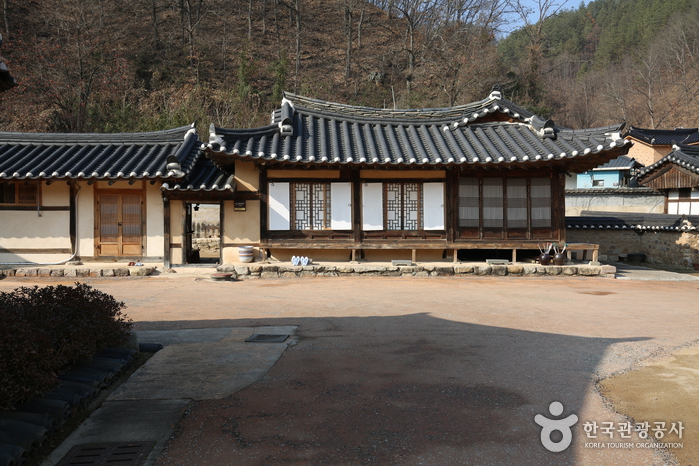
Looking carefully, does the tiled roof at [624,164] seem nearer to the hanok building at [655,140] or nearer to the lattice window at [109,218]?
the hanok building at [655,140]

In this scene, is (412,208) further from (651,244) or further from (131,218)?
(651,244)

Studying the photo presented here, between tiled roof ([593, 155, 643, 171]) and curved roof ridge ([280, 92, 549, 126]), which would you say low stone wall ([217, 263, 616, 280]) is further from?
tiled roof ([593, 155, 643, 171])

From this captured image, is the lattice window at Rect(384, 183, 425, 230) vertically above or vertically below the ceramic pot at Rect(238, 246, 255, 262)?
above

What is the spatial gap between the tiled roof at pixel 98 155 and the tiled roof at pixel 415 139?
1.80 metres

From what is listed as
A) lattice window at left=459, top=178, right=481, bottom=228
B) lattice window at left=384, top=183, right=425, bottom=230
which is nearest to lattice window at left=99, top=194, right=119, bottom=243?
lattice window at left=384, top=183, right=425, bottom=230

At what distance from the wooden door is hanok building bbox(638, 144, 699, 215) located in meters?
22.6

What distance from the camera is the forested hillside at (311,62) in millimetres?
29781

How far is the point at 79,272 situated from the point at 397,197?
9595 millimetres

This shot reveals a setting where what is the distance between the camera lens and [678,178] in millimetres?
24453

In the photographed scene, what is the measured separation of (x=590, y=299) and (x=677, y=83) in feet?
159

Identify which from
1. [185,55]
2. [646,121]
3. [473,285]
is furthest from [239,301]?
[646,121]

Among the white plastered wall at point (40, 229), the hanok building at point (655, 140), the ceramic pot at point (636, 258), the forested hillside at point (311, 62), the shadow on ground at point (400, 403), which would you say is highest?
the forested hillside at point (311, 62)

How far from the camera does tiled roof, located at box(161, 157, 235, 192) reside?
15375 millimetres

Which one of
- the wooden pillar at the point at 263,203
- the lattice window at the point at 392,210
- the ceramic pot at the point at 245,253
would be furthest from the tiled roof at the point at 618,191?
the ceramic pot at the point at 245,253
